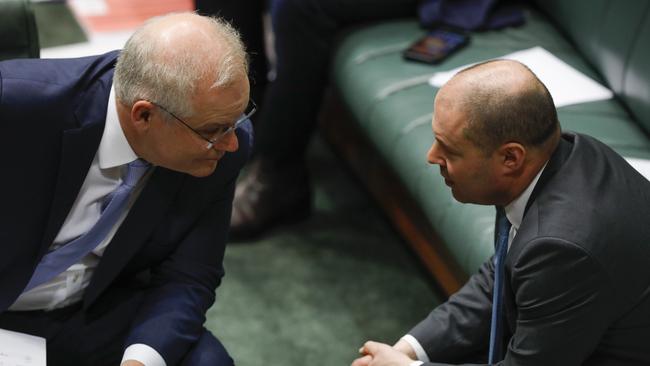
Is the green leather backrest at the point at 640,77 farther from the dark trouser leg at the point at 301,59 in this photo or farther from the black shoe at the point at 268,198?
the black shoe at the point at 268,198

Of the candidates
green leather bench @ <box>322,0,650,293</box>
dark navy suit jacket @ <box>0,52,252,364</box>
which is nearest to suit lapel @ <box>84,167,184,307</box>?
dark navy suit jacket @ <box>0,52,252,364</box>

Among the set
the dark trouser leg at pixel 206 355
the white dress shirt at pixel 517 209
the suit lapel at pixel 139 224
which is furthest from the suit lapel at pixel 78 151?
the white dress shirt at pixel 517 209

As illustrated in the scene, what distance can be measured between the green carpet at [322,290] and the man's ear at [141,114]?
910 mm

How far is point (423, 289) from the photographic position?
261 centimetres

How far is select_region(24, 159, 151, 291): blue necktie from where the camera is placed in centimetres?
172

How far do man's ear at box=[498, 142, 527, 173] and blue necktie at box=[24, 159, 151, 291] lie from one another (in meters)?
0.65

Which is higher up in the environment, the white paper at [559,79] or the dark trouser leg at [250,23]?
the white paper at [559,79]

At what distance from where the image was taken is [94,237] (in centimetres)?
175

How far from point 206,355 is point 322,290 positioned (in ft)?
2.63

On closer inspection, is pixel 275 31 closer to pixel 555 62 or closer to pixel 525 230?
pixel 555 62

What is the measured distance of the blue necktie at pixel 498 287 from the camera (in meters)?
1.71

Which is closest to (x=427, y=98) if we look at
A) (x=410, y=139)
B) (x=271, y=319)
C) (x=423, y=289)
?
(x=410, y=139)

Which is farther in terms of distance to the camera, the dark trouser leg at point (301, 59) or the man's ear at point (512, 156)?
the dark trouser leg at point (301, 59)

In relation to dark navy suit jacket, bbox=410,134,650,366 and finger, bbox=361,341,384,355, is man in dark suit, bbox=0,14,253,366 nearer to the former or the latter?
finger, bbox=361,341,384,355
